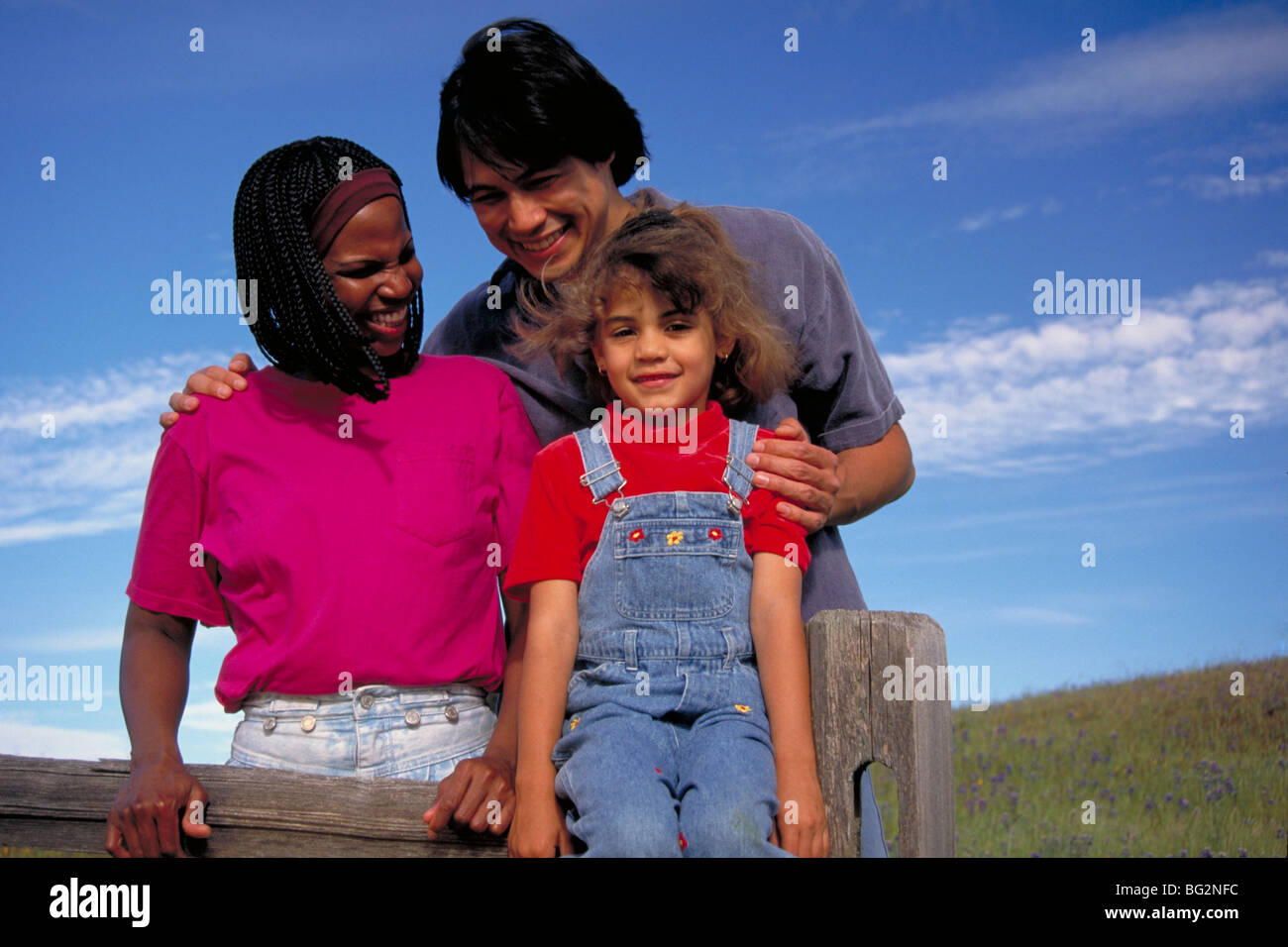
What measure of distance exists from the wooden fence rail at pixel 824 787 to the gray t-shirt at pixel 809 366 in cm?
89

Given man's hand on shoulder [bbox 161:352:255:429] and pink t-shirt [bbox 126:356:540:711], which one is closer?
pink t-shirt [bbox 126:356:540:711]

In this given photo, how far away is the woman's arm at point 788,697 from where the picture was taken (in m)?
2.86

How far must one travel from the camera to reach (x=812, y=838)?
9.37 feet

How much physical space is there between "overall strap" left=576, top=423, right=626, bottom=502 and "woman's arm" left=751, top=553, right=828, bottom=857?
0.45m

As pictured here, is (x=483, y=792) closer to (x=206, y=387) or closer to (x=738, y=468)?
(x=738, y=468)

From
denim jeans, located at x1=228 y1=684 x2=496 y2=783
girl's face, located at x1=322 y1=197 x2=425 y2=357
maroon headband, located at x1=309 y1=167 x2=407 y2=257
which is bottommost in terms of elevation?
denim jeans, located at x1=228 y1=684 x2=496 y2=783

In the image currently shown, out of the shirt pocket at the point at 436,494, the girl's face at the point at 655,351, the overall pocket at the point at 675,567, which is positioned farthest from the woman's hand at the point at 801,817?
the shirt pocket at the point at 436,494

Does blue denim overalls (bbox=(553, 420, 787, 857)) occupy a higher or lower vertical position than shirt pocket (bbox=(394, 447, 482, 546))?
lower

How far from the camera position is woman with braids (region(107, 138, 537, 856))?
3287mm

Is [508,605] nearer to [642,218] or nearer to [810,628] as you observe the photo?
[810,628]

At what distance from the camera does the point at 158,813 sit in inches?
129

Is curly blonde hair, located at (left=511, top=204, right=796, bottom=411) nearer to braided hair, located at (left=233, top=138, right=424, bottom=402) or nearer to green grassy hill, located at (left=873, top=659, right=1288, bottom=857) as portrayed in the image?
braided hair, located at (left=233, top=138, right=424, bottom=402)

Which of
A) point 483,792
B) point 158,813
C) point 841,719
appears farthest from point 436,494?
point 841,719

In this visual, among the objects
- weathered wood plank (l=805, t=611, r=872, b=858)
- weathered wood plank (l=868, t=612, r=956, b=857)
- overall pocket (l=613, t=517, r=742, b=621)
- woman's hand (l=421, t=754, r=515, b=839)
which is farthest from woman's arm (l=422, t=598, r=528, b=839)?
weathered wood plank (l=868, t=612, r=956, b=857)
